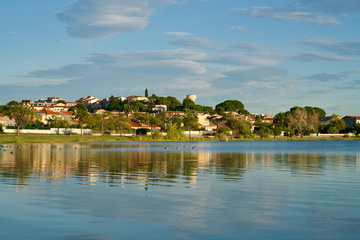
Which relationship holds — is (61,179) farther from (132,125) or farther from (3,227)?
(132,125)

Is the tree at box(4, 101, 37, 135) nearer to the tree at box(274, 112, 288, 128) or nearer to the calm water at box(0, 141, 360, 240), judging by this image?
the calm water at box(0, 141, 360, 240)

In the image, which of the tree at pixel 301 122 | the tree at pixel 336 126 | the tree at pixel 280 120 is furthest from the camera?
the tree at pixel 336 126

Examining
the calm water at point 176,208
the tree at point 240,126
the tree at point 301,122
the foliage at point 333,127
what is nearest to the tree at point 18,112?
the tree at point 240,126

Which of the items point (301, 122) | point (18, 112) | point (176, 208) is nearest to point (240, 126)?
point (301, 122)

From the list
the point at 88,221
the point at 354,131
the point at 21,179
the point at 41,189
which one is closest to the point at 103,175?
the point at 21,179

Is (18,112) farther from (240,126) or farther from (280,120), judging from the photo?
(280,120)

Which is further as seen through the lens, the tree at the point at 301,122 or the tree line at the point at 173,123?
the tree at the point at 301,122

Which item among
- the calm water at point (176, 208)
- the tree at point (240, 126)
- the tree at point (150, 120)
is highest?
the tree at point (150, 120)

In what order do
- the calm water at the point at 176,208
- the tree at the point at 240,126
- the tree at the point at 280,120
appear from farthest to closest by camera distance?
the tree at the point at 280,120 → the tree at the point at 240,126 → the calm water at the point at 176,208

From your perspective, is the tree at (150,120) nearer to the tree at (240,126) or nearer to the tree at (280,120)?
the tree at (240,126)

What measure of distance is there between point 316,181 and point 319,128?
500 feet

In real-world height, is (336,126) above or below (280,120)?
below

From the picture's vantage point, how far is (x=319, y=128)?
6496 inches

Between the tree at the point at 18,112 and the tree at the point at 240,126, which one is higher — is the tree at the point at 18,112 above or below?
above
